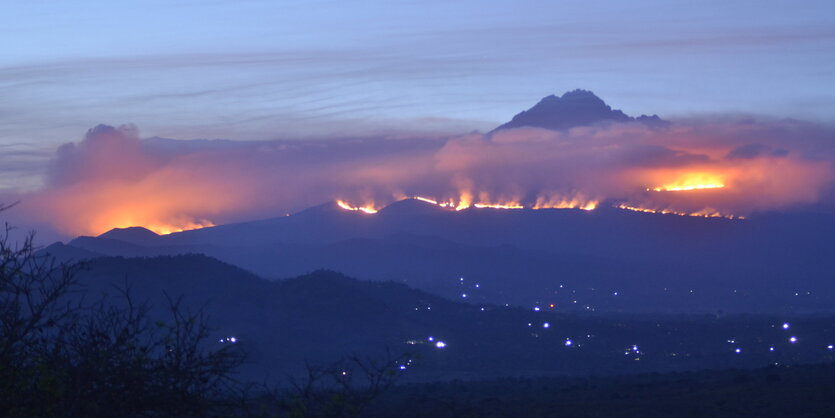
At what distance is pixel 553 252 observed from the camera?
14575 cm

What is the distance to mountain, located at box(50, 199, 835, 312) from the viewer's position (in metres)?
114

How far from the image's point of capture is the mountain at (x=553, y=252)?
113938 millimetres

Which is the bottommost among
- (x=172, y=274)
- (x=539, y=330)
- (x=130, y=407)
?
(x=539, y=330)

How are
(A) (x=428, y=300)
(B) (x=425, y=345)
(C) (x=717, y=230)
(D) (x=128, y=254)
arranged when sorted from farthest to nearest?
1. (C) (x=717, y=230)
2. (D) (x=128, y=254)
3. (A) (x=428, y=300)
4. (B) (x=425, y=345)

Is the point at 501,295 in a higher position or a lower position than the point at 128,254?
lower

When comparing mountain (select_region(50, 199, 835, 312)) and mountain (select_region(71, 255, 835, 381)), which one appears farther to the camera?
mountain (select_region(50, 199, 835, 312))

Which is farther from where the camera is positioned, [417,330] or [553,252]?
[553,252]

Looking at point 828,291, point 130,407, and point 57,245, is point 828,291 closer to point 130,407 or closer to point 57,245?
point 57,245

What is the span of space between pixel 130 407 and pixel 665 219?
166511 mm

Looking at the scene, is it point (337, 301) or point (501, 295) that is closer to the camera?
point (337, 301)

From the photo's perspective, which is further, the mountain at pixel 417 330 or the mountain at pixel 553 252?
the mountain at pixel 553 252

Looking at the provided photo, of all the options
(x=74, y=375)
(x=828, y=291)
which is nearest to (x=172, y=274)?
(x=74, y=375)

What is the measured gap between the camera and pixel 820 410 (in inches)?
949

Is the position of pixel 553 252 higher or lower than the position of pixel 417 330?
lower
